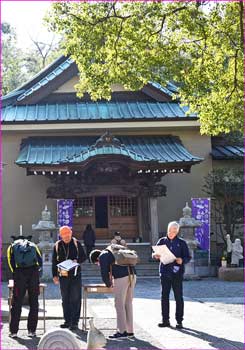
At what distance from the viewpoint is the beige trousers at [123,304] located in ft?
24.4

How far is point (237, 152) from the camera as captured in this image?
23.3m

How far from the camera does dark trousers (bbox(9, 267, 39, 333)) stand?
24.7ft

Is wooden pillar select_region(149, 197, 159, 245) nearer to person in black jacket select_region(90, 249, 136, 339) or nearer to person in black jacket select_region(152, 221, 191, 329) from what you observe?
person in black jacket select_region(152, 221, 191, 329)

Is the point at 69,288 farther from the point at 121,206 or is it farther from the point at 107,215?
the point at 121,206

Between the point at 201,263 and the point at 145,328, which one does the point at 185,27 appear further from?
the point at 201,263

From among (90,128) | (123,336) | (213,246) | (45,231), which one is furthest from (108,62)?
(213,246)

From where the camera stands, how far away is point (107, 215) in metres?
22.2

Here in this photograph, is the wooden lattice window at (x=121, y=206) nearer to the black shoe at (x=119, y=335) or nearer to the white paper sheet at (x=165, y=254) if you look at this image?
the white paper sheet at (x=165, y=254)

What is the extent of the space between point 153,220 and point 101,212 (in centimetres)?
276

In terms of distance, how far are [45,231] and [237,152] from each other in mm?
9686

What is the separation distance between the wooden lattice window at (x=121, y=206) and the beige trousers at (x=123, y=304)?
14.7m

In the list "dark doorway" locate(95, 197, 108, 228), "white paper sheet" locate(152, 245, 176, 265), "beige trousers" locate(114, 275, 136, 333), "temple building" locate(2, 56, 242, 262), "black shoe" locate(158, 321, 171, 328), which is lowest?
"black shoe" locate(158, 321, 171, 328)

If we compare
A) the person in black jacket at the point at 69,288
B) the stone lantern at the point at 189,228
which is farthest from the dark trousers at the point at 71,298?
the stone lantern at the point at 189,228

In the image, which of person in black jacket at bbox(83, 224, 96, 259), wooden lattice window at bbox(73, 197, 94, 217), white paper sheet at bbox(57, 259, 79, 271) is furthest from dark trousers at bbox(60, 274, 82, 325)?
wooden lattice window at bbox(73, 197, 94, 217)
